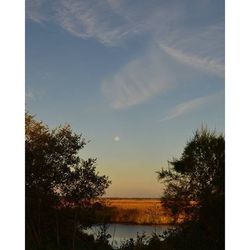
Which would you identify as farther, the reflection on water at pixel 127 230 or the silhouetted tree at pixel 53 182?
the silhouetted tree at pixel 53 182

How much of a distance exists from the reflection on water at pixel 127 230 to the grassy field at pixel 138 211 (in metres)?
0.04

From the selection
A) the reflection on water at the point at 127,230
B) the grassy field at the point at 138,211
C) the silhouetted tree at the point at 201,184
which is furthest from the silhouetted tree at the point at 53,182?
the silhouetted tree at the point at 201,184

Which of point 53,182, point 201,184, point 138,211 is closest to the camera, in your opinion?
point 138,211

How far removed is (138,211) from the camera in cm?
504

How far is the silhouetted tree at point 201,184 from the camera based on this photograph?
16.7ft

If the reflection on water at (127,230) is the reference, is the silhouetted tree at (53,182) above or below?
above

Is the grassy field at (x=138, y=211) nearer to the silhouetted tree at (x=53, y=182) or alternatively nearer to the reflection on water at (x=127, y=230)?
the reflection on water at (x=127, y=230)

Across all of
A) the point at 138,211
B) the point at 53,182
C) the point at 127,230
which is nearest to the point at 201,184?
the point at 138,211

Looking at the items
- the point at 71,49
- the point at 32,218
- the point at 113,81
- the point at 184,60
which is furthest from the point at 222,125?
the point at 32,218

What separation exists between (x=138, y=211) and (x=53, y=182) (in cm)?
83

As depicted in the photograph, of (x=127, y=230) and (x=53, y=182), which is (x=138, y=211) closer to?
(x=127, y=230)
